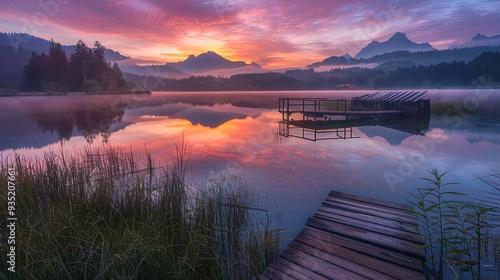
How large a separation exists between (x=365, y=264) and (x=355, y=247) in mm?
519

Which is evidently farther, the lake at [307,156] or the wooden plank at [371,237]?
the lake at [307,156]

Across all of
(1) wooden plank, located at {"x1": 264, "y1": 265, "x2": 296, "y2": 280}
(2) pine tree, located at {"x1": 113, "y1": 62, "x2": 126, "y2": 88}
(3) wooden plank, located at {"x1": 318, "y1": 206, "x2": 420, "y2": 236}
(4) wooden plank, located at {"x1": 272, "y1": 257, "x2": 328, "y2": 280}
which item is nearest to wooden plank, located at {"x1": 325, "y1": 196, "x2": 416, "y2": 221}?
(3) wooden plank, located at {"x1": 318, "y1": 206, "x2": 420, "y2": 236}

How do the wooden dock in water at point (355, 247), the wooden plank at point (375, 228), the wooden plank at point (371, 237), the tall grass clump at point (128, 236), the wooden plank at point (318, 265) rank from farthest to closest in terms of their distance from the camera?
the wooden plank at point (375, 228)
the wooden plank at point (371, 237)
the wooden dock in water at point (355, 247)
the wooden plank at point (318, 265)
the tall grass clump at point (128, 236)

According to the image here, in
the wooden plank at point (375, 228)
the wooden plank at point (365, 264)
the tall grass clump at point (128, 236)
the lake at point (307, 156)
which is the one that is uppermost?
the tall grass clump at point (128, 236)

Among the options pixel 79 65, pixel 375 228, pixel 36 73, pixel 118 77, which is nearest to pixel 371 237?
pixel 375 228

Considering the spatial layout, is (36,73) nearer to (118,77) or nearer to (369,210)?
(118,77)

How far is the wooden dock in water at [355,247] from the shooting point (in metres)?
4.36

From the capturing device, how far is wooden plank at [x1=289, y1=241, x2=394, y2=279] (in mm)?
4266

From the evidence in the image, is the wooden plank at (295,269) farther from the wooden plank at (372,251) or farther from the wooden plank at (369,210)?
the wooden plank at (369,210)

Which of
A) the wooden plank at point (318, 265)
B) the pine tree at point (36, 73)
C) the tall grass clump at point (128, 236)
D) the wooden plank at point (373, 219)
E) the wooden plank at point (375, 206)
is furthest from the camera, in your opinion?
the pine tree at point (36, 73)

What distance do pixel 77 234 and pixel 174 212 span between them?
195 centimetres

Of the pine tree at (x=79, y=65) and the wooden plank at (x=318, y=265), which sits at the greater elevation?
the pine tree at (x=79, y=65)

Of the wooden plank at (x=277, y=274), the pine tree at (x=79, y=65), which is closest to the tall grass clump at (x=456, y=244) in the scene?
the wooden plank at (x=277, y=274)

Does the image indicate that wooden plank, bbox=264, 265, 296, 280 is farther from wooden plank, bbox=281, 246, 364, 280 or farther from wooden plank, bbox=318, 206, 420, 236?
wooden plank, bbox=318, 206, 420, 236
